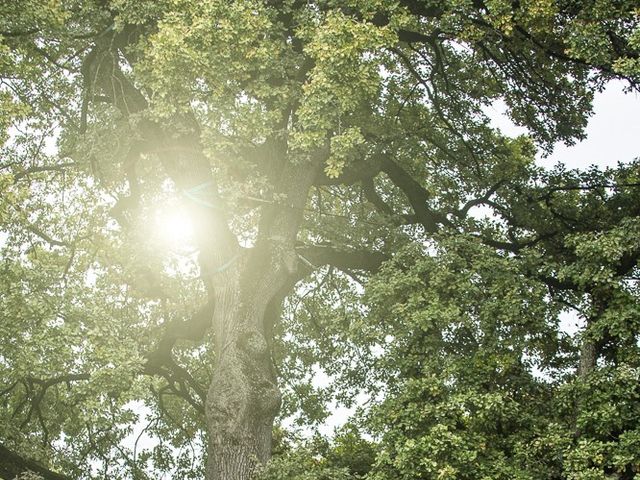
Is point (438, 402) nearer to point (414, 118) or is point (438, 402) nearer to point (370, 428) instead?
point (370, 428)

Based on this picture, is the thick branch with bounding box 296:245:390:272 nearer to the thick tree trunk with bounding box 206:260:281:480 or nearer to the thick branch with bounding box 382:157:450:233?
the thick branch with bounding box 382:157:450:233

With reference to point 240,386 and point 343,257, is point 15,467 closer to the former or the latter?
point 240,386

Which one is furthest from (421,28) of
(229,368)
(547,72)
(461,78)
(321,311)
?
(229,368)

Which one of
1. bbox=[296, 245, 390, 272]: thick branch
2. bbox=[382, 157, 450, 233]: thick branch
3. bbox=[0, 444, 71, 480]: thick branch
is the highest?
bbox=[382, 157, 450, 233]: thick branch

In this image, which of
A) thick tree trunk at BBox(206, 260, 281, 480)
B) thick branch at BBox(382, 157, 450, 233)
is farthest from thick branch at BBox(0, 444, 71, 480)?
thick branch at BBox(382, 157, 450, 233)

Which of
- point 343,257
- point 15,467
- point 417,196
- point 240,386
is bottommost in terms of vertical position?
point 15,467

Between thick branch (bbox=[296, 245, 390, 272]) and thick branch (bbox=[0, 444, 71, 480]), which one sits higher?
thick branch (bbox=[296, 245, 390, 272])

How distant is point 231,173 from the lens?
15.4 metres

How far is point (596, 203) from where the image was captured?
51.3 ft

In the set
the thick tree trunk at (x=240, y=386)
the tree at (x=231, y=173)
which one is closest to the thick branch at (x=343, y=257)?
the tree at (x=231, y=173)

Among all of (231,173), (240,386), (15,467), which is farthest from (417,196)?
(15,467)

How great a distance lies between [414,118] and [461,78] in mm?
1409

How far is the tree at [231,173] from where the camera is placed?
13398mm

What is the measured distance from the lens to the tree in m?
13.4
